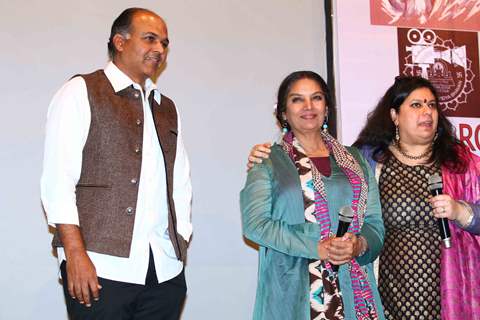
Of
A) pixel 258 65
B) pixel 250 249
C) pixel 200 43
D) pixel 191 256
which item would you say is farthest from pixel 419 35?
pixel 191 256

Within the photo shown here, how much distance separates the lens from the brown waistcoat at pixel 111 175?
226 cm

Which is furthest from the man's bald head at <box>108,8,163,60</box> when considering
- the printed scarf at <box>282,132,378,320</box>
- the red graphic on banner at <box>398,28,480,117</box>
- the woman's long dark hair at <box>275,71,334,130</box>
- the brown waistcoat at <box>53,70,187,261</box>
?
the red graphic on banner at <box>398,28,480,117</box>

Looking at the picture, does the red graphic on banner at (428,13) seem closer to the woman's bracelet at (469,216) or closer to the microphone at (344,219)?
the woman's bracelet at (469,216)

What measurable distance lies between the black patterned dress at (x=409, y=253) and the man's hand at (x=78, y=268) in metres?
1.25

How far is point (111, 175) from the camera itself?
2305 millimetres

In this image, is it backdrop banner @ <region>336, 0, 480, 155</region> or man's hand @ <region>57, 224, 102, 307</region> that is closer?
man's hand @ <region>57, 224, 102, 307</region>

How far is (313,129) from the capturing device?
274 centimetres

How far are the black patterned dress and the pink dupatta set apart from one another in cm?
5

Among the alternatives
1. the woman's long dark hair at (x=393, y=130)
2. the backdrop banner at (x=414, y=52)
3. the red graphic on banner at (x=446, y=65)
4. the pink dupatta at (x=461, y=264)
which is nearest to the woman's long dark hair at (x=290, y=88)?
the woman's long dark hair at (x=393, y=130)

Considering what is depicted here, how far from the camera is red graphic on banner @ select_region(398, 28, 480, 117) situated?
12.7ft

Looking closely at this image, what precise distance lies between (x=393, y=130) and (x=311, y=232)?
0.87 m

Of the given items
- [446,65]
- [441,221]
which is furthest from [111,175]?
[446,65]

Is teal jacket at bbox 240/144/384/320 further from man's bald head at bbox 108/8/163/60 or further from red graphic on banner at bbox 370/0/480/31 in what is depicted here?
red graphic on banner at bbox 370/0/480/31

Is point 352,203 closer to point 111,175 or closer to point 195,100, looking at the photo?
point 111,175
